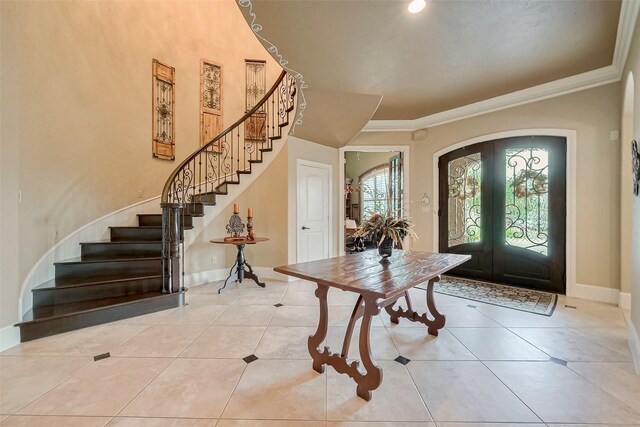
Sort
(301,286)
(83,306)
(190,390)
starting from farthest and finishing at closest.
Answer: (301,286), (83,306), (190,390)

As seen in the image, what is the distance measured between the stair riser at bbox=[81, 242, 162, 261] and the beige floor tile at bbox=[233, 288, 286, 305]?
133 cm

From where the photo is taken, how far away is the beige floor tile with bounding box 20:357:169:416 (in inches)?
62.1

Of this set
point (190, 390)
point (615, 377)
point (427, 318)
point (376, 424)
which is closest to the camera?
point (376, 424)

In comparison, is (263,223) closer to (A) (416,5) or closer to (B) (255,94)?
(B) (255,94)

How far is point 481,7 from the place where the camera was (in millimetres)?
2191

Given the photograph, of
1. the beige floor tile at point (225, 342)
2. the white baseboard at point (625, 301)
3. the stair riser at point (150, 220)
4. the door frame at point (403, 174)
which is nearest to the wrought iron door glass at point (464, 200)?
the door frame at point (403, 174)

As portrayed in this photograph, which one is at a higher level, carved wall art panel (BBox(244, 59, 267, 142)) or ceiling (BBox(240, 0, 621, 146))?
carved wall art panel (BBox(244, 59, 267, 142))

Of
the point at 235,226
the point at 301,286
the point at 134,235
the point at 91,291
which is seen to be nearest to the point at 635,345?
the point at 301,286

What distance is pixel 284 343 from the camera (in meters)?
2.38

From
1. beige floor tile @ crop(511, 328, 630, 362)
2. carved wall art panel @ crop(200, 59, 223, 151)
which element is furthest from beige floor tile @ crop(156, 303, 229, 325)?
carved wall art panel @ crop(200, 59, 223, 151)

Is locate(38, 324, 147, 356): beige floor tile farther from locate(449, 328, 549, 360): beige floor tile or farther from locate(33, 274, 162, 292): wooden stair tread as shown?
locate(449, 328, 549, 360): beige floor tile

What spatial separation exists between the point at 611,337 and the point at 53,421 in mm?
4237

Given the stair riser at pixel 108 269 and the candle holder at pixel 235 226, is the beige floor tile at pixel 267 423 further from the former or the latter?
the candle holder at pixel 235 226

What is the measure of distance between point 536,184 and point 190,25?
6575mm
